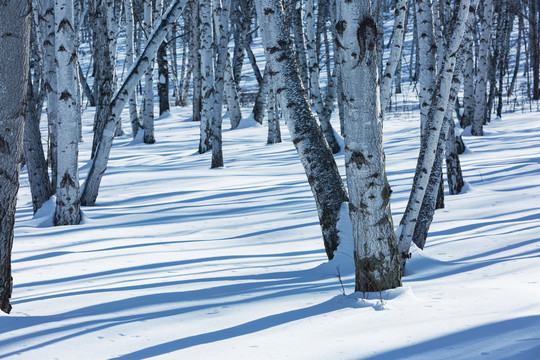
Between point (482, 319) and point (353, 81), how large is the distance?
157 cm

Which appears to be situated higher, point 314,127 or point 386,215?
point 314,127

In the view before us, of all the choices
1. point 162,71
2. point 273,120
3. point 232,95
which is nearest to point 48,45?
point 273,120

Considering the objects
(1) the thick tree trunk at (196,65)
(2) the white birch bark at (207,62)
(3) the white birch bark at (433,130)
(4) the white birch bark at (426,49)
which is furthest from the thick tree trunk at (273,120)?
(3) the white birch bark at (433,130)

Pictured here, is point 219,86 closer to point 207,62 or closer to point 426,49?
point 207,62

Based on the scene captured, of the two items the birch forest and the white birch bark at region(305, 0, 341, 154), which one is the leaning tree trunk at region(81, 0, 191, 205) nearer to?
the birch forest

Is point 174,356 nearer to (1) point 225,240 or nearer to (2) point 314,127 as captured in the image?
(2) point 314,127

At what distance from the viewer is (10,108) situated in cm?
323

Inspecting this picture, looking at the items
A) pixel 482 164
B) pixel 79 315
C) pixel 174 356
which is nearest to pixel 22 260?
pixel 79 315

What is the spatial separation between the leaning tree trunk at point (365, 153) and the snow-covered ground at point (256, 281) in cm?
21

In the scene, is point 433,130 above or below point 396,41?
below

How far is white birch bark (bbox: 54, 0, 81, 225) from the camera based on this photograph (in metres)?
6.26

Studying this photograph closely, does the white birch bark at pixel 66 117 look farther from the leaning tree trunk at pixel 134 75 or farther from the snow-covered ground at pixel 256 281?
the leaning tree trunk at pixel 134 75

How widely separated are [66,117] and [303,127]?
3427 mm

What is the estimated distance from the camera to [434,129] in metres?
4.20
